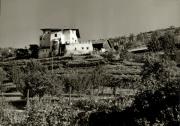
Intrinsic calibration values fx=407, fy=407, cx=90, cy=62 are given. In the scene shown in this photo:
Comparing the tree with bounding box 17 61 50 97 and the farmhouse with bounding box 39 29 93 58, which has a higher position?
the farmhouse with bounding box 39 29 93 58

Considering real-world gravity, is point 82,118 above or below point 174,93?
below

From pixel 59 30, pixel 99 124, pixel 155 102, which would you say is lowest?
pixel 99 124

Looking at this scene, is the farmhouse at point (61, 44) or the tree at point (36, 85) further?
the farmhouse at point (61, 44)

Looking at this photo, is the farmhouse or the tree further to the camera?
the farmhouse

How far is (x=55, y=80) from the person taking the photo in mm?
44125

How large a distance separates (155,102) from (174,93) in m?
1.34

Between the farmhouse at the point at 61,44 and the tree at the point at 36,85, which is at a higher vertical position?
the farmhouse at the point at 61,44

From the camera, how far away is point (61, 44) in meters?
77.9

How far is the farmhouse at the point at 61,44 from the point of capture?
7531 cm

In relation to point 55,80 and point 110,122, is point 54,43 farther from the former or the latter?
point 110,122

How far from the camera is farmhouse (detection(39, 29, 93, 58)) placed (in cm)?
7531

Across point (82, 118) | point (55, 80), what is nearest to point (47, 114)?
point (82, 118)

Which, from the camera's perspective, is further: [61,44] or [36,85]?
[61,44]

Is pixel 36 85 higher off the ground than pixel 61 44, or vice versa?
pixel 61 44
